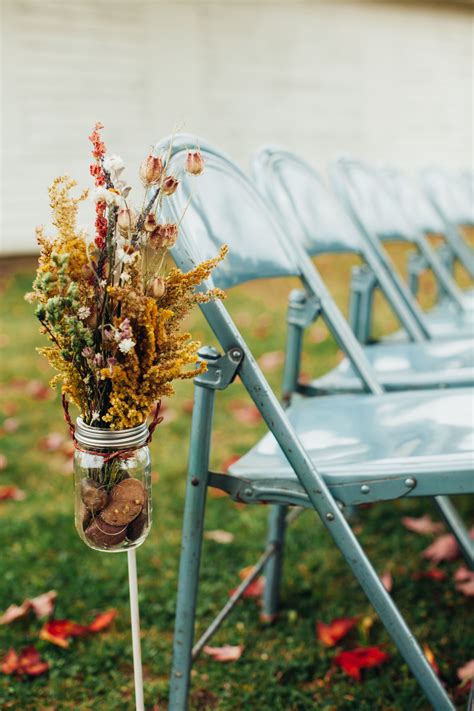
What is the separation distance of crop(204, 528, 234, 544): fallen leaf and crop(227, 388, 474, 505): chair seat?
741 mm

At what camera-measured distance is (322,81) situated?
7.51m

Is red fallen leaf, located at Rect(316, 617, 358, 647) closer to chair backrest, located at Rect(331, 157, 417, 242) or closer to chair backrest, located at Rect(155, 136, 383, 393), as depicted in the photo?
chair backrest, located at Rect(155, 136, 383, 393)

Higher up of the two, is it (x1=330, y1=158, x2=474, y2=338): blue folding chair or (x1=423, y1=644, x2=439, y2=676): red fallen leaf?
(x1=330, y1=158, x2=474, y2=338): blue folding chair

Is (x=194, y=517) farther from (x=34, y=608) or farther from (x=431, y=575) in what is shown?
(x=431, y=575)

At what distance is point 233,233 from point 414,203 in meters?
2.04

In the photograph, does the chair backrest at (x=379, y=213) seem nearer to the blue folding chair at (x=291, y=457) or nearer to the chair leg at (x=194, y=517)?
the blue folding chair at (x=291, y=457)

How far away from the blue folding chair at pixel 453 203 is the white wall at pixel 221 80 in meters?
2.79

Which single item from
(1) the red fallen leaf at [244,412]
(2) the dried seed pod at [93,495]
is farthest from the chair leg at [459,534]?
(1) the red fallen leaf at [244,412]

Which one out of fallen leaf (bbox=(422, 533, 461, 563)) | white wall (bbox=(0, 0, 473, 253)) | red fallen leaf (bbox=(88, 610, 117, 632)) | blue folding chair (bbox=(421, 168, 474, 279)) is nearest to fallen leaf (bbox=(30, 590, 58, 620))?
red fallen leaf (bbox=(88, 610, 117, 632))

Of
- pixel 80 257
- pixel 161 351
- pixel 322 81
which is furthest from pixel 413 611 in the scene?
pixel 322 81

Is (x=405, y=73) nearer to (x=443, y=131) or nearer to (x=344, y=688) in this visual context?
(x=443, y=131)

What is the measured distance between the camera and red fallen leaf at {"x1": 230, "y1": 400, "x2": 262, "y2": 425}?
339 centimetres

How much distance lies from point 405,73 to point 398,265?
245 centimetres

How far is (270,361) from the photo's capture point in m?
4.07
